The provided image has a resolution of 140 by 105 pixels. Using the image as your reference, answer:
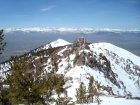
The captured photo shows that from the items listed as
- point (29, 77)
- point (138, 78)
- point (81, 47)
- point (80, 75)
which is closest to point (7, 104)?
point (29, 77)

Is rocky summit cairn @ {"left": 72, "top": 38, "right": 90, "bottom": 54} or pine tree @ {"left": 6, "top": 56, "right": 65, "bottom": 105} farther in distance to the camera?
rocky summit cairn @ {"left": 72, "top": 38, "right": 90, "bottom": 54}

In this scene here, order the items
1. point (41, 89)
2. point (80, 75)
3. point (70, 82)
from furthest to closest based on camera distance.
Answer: point (80, 75), point (70, 82), point (41, 89)

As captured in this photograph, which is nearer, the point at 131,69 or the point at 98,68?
the point at 98,68

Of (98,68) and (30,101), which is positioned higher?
(30,101)

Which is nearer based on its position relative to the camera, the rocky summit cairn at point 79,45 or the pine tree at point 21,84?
the pine tree at point 21,84

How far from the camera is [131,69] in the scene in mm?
159375

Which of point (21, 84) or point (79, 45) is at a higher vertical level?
point (21, 84)

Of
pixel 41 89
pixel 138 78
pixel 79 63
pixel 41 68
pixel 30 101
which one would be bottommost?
pixel 138 78

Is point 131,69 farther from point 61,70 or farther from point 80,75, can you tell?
point 80,75

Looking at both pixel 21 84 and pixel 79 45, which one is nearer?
pixel 21 84

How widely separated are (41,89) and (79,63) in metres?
80.1

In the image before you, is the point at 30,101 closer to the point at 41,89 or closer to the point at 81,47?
the point at 41,89

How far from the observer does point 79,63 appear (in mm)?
101312

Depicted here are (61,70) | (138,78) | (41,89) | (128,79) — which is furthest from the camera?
(138,78)
